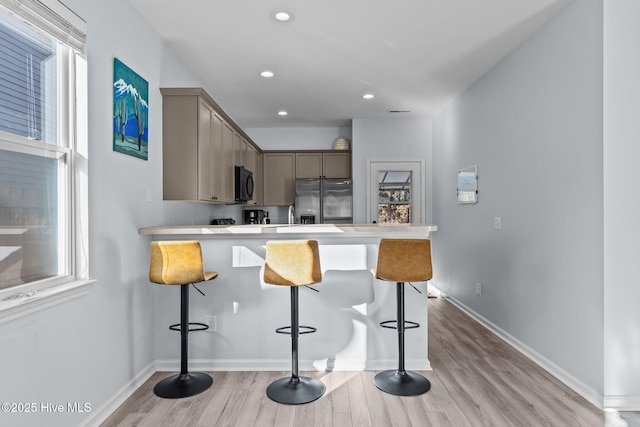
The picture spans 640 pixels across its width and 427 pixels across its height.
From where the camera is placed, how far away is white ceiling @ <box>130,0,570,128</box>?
2805 mm

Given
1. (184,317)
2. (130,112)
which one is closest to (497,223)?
(184,317)

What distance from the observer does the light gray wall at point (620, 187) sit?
7.81 ft

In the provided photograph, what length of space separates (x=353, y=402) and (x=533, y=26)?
10.3ft

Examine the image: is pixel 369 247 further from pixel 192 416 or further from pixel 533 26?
pixel 533 26

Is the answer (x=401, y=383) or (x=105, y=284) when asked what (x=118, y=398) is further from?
(x=401, y=383)

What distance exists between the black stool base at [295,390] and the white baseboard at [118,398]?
93 cm

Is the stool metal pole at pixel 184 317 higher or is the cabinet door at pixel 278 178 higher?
the cabinet door at pixel 278 178

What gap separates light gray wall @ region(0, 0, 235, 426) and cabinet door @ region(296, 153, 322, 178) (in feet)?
10.9

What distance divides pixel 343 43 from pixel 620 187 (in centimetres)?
234

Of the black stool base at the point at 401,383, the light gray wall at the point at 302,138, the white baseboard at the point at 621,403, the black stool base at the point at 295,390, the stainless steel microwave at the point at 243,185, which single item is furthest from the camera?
the light gray wall at the point at 302,138

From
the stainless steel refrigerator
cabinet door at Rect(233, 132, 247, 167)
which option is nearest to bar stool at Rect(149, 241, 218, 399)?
cabinet door at Rect(233, 132, 247, 167)

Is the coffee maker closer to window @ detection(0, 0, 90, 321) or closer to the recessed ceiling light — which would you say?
the recessed ceiling light

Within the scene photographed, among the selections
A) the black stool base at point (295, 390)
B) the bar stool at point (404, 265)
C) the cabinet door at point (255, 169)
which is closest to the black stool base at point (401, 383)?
the bar stool at point (404, 265)

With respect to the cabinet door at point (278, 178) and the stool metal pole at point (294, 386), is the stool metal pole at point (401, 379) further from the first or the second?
the cabinet door at point (278, 178)
